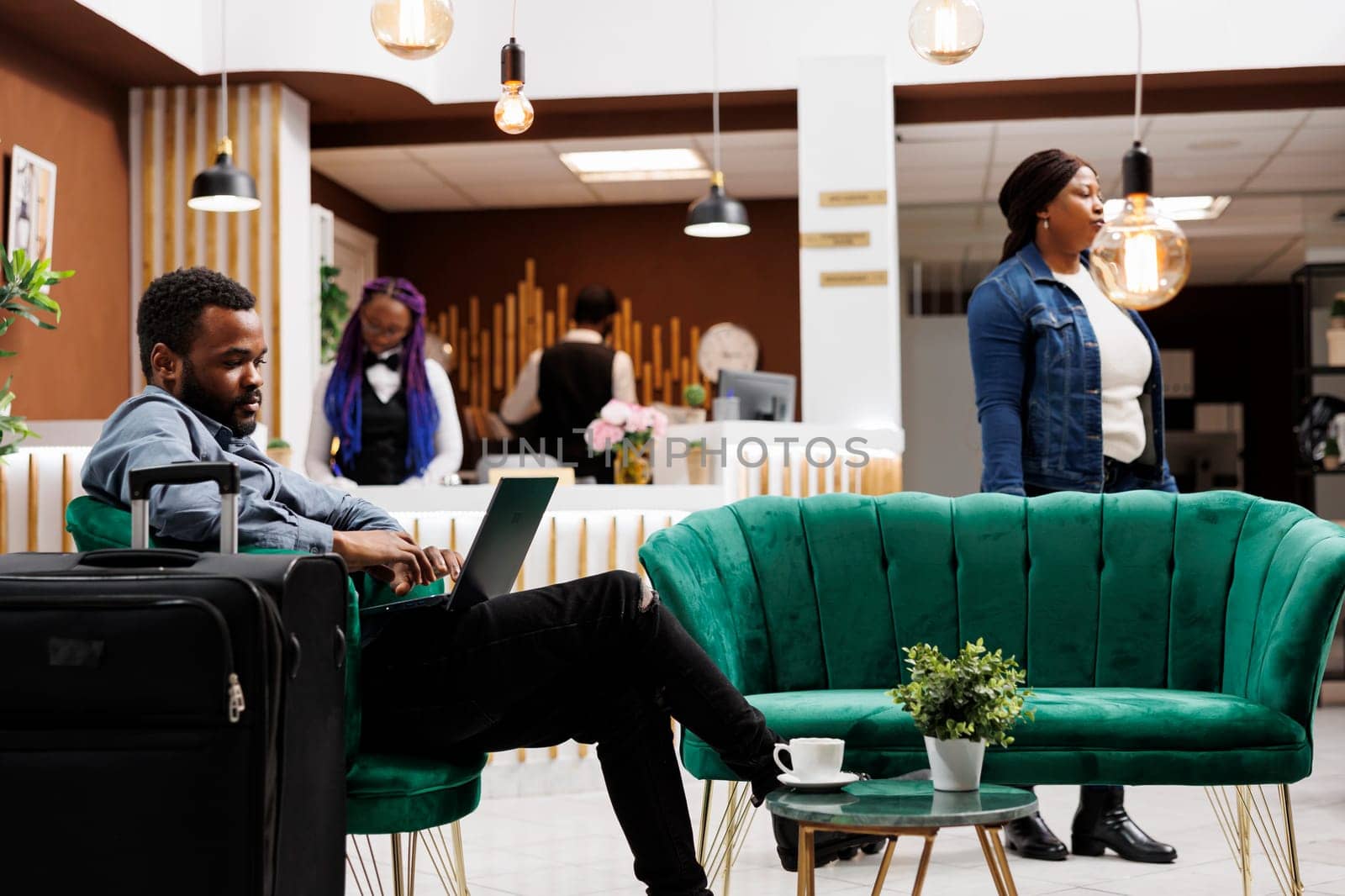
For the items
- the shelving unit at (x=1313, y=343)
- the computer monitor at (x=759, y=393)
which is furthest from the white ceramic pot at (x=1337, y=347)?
the computer monitor at (x=759, y=393)

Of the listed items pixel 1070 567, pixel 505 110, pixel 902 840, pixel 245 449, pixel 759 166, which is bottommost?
pixel 902 840

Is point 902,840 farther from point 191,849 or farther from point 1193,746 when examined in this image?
point 191,849

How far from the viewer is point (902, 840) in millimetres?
3684

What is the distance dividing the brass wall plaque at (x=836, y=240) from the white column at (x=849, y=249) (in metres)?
0.02

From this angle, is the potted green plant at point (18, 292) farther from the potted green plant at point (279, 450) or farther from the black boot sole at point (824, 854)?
the black boot sole at point (824, 854)

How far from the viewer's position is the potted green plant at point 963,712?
217cm

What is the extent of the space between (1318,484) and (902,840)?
26.9ft

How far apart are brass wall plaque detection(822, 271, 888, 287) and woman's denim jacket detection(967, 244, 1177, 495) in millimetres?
3253

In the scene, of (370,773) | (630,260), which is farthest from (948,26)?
(630,260)

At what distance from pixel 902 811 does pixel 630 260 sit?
8.10m

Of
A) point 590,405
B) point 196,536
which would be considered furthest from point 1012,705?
point 590,405

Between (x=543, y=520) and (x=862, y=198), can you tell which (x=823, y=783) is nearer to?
(x=543, y=520)

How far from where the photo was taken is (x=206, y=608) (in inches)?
72.1

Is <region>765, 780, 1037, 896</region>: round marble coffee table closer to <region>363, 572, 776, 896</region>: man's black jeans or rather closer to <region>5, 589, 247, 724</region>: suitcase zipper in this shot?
<region>363, 572, 776, 896</region>: man's black jeans
